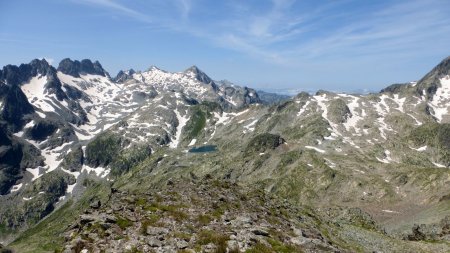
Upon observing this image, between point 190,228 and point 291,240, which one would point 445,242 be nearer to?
point 291,240

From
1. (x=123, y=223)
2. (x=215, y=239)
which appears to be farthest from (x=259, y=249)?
(x=123, y=223)

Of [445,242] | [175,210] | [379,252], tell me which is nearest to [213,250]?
[175,210]

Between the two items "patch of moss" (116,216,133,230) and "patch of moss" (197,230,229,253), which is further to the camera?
"patch of moss" (116,216,133,230)

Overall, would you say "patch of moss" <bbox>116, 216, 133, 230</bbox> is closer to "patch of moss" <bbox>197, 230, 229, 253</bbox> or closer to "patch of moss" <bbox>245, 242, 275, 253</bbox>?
"patch of moss" <bbox>197, 230, 229, 253</bbox>

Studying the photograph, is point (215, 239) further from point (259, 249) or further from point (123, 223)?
point (123, 223)

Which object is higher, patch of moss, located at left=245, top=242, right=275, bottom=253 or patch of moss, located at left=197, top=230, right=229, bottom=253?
patch of moss, located at left=197, top=230, right=229, bottom=253

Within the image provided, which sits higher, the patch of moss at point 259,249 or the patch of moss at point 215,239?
the patch of moss at point 215,239

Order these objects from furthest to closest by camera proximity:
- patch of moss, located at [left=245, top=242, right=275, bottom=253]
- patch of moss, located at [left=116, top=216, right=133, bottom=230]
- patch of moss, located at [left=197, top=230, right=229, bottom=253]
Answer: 1. patch of moss, located at [left=116, top=216, right=133, bottom=230]
2. patch of moss, located at [left=245, top=242, right=275, bottom=253]
3. patch of moss, located at [left=197, top=230, right=229, bottom=253]

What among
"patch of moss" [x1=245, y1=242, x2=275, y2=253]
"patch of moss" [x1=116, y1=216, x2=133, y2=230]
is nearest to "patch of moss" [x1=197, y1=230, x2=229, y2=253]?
"patch of moss" [x1=245, y1=242, x2=275, y2=253]

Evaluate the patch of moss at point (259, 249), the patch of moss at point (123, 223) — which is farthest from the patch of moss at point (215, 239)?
the patch of moss at point (123, 223)

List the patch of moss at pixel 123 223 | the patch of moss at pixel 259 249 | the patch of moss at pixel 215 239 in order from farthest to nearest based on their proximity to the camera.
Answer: the patch of moss at pixel 123 223 → the patch of moss at pixel 259 249 → the patch of moss at pixel 215 239

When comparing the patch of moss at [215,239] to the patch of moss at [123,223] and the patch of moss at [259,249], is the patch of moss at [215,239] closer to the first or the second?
the patch of moss at [259,249]

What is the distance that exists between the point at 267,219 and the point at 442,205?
14221 centimetres

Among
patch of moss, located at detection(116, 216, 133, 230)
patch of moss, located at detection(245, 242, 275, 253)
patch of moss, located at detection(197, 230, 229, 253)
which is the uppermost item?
patch of moss, located at detection(116, 216, 133, 230)
